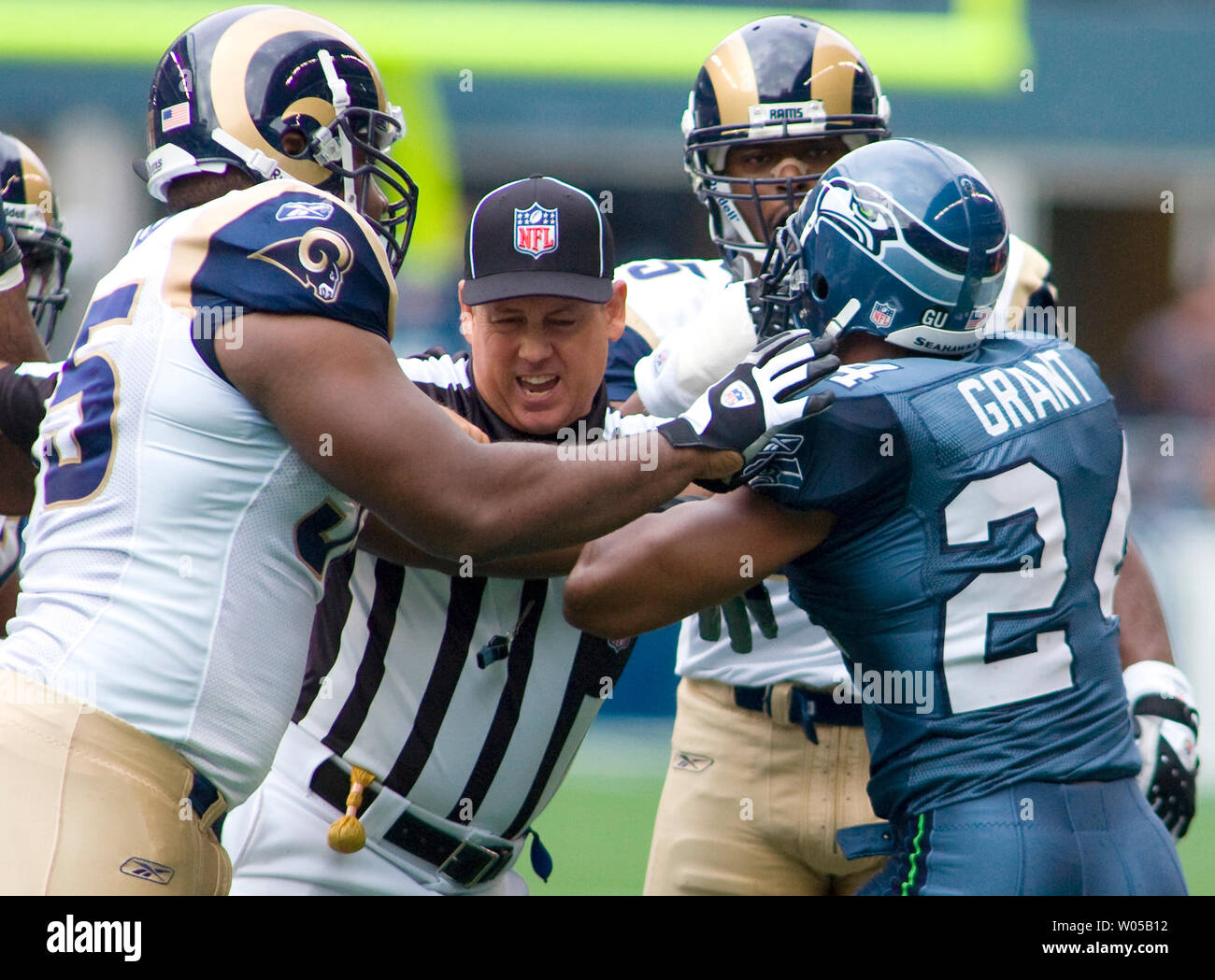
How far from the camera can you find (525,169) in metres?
14.8

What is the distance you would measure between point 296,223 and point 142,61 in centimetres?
1226

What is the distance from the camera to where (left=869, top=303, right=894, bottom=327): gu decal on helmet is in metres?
2.91

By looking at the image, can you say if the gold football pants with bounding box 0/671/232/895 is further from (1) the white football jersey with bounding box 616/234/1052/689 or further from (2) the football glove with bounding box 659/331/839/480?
(1) the white football jersey with bounding box 616/234/1052/689

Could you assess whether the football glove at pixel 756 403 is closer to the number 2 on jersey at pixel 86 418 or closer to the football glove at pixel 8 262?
the number 2 on jersey at pixel 86 418

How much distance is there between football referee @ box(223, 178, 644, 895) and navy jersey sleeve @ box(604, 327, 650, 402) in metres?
0.44

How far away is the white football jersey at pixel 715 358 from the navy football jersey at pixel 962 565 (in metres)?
0.56

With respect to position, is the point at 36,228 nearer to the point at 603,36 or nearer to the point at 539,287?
the point at 539,287

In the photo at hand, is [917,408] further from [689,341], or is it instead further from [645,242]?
[645,242]

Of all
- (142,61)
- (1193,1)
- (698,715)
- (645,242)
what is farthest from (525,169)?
(698,715)

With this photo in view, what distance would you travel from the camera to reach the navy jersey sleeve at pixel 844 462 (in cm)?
271

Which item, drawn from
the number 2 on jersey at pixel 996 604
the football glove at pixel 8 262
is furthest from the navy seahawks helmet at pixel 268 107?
the number 2 on jersey at pixel 996 604

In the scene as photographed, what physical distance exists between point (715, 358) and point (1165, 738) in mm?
1255

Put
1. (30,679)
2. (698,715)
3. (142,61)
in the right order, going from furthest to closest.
Result: (142,61) < (698,715) < (30,679)
